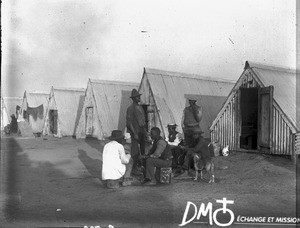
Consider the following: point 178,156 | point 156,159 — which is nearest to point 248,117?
point 178,156

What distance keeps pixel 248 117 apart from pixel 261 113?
1.83m

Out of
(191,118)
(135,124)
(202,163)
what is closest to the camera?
(202,163)

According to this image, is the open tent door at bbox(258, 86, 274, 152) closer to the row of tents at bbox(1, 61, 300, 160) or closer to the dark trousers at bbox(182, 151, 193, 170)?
the row of tents at bbox(1, 61, 300, 160)

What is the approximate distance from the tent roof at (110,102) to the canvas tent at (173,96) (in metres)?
3.53

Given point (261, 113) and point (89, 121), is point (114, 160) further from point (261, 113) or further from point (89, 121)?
point (89, 121)

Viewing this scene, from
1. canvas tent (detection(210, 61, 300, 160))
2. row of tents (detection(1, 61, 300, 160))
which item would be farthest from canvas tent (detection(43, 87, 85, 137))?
canvas tent (detection(210, 61, 300, 160))

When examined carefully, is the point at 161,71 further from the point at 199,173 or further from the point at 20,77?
the point at 20,77

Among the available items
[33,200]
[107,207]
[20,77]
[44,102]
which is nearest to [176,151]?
[107,207]

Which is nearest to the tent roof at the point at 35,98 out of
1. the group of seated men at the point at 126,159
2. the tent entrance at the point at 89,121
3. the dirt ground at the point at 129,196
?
the tent entrance at the point at 89,121

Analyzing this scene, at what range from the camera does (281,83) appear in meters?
12.8

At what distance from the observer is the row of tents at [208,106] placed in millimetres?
11797

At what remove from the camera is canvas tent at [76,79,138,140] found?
19.6m

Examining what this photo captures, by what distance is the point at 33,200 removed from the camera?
6801mm

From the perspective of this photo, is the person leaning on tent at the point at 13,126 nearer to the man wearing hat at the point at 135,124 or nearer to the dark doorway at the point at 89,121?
the dark doorway at the point at 89,121
